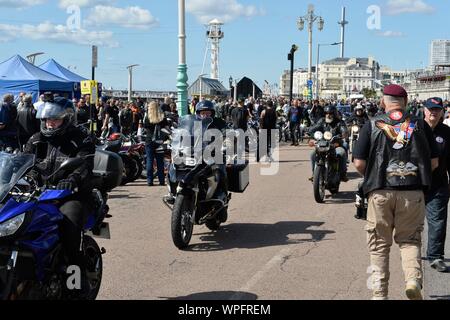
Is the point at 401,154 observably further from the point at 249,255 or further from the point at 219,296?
the point at 249,255

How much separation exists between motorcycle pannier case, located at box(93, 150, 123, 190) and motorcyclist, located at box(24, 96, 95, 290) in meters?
0.23

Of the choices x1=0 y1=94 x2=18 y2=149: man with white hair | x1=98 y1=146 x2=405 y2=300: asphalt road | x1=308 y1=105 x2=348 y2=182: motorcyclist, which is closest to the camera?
x1=98 y1=146 x2=405 y2=300: asphalt road

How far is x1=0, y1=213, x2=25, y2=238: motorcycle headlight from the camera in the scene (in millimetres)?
4016

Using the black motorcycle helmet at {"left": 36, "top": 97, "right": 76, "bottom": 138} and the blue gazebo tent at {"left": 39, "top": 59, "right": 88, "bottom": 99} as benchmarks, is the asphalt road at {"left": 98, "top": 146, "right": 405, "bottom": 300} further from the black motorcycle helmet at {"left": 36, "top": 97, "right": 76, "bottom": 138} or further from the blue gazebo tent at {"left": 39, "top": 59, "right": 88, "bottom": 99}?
the blue gazebo tent at {"left": 39, "top": 59, "right": 88, "bottom": 99}

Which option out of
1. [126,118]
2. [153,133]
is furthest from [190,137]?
[126,118]

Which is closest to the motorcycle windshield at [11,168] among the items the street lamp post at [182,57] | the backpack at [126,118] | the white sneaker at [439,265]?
the white sneaker at [439,265]

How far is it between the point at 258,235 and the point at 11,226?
452cm

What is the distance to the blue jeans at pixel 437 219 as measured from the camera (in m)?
6.45

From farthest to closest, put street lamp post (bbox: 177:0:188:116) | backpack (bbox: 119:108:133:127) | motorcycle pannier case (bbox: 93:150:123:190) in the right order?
backpack (bbox: 119:108:133:127), street lamp post (bbox: 177:0:188:116), motorcycle pannier case (bbox: 93:150:123:190)

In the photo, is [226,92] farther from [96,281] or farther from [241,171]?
[96,281]

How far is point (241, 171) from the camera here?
871cm

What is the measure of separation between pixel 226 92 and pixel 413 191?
3497 cm

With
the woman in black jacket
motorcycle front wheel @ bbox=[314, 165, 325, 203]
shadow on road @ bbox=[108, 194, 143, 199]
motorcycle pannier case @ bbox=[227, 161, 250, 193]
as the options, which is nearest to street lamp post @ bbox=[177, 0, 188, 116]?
the woman in black jacket
